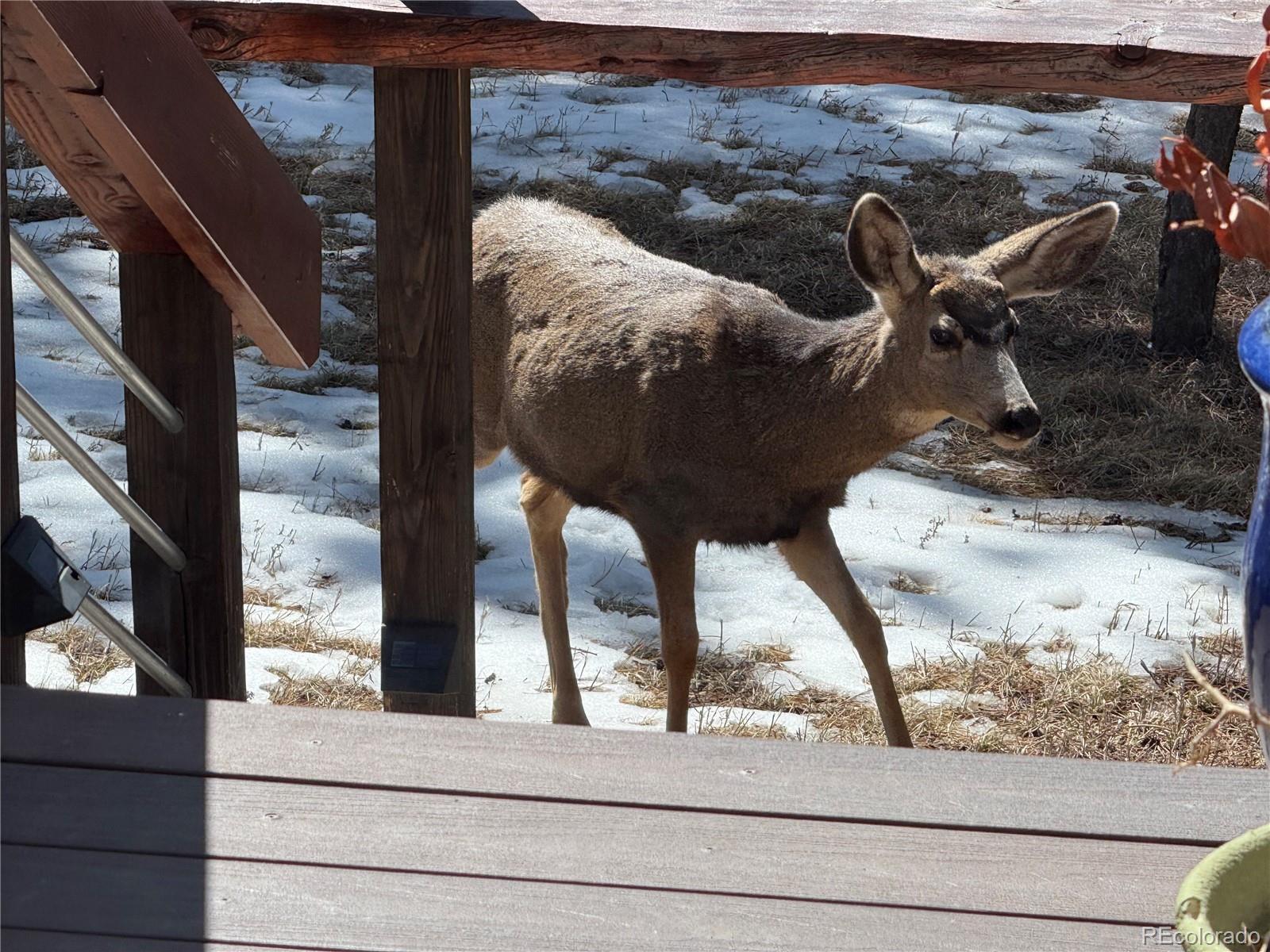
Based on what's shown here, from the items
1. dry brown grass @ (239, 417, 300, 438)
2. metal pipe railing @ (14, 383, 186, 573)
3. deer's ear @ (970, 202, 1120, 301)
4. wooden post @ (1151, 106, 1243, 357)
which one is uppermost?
deer's ear @ (970, 202, 1120, 301)

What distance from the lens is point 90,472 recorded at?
9.00 feet

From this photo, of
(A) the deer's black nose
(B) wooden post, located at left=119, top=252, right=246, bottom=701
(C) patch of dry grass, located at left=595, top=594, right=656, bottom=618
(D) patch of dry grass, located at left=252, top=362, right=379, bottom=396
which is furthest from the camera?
(D) patch of dry grass, located at left=252, top=362, right=379, bottom=396

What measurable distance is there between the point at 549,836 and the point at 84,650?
9.95ft

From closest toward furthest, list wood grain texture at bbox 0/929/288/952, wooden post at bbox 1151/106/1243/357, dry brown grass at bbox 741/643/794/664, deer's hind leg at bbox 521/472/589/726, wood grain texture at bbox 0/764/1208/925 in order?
1. wood grain texture at bbox 0/929/288/952
2. wood grain texture at bbox 0/764/1208/925
3. deer's hind leg at bbox 521/472/589/726
4. dry brown grass at bbox 741/643/794/664
5. wooden post at bbox 1151/106/1243/357

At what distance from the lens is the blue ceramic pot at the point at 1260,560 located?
153 centimetres

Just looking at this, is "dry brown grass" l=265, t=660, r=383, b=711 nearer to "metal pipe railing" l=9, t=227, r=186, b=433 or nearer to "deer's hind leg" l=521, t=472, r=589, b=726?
"deer's hind leg" l=521, t=472, r=589, b=726

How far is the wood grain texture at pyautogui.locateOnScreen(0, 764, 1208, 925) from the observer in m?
1.81

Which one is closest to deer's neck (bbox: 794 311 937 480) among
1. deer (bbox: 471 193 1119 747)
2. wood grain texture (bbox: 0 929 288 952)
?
deer (bbox: 471 193 1119 747)

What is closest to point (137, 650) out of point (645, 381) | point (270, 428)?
point (645, 381)

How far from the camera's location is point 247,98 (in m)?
9.92

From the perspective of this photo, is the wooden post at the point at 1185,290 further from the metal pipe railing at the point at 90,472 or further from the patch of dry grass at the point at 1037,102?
the metal pipe railing at the point at 90,472

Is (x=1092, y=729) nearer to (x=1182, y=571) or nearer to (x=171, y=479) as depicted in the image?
(x=1182, y=571)

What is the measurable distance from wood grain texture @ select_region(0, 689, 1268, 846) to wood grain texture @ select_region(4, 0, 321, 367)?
0.73 m

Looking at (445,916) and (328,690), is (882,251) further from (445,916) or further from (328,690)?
(445,916)
